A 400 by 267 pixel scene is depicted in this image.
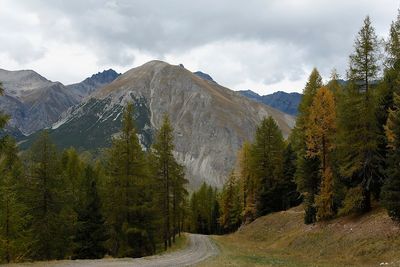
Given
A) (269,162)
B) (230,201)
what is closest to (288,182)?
(269,162)

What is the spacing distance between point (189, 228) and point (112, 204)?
8829cm

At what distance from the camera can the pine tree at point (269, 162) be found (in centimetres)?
6338

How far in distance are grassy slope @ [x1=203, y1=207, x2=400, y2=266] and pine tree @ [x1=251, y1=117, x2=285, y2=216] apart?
15690mm

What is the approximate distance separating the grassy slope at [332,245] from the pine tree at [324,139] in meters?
1.80

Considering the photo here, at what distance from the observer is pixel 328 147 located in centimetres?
4019

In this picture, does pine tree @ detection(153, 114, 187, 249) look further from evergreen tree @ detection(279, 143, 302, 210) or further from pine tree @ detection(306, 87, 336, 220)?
evergreen tree @ detection(279, 143, 302, 210)

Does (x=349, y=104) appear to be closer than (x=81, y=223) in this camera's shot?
Yes

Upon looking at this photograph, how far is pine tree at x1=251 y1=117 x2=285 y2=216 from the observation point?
208ft

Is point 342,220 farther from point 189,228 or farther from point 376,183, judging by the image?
point 189,228

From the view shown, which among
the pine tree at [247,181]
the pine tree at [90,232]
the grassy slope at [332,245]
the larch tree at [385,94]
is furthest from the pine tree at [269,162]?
the pine tree at [90,232]

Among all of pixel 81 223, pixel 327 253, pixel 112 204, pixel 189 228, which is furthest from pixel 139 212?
pixel 189 228

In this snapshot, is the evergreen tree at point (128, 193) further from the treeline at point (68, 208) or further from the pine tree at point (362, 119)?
the pine tree at point (362, 119)

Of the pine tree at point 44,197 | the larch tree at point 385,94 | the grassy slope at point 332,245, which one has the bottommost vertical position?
the grassy slope at point 332,245

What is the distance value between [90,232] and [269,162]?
1164 inches
